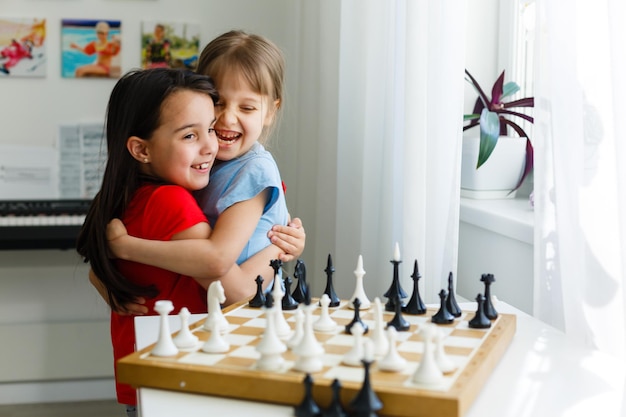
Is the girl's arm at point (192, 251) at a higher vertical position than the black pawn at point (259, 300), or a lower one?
higher

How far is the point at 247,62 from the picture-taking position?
5.70 feet

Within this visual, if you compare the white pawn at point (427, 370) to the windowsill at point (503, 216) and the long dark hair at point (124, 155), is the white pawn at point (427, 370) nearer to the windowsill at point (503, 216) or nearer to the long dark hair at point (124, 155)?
the long dark hair at point (124, 155)

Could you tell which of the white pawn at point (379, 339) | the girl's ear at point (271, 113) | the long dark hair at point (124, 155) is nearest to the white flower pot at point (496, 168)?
the girl's ear at point (271, 113)

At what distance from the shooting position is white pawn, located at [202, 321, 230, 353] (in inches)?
42.4

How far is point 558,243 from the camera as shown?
4.83 ft

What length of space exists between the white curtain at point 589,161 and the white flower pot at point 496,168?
3.51 feet

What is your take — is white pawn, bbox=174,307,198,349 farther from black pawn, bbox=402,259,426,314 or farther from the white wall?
the white wall

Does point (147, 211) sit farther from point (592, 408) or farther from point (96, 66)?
point (96, 66)

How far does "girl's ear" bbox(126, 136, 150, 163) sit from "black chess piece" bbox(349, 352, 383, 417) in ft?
2.85

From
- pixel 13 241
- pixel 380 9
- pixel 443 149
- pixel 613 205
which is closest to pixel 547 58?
pixel 613 205

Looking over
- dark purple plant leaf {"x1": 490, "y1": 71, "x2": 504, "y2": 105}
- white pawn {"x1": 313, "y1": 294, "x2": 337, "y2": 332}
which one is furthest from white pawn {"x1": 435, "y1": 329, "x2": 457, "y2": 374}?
dark purple plant leaf {"x1": 490, "y1": 71, "x2": 504, "y2": 105}

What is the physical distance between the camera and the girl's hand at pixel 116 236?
152cm

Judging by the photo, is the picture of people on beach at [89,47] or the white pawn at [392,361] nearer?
the white pawn at [392,361]

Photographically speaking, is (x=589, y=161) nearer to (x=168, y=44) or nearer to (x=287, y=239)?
(x=287, y=239)
